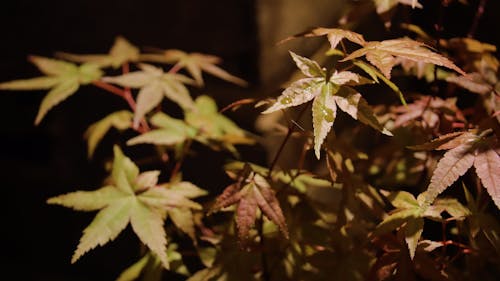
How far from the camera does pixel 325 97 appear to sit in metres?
0.87

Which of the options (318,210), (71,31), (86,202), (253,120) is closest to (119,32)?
(71,31)

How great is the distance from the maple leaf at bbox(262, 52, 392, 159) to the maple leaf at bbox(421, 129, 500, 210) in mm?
120

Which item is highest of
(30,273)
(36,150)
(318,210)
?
(318,210)

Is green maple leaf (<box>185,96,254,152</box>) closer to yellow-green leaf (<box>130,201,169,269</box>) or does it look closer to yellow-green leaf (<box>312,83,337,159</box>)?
yellow-green leaf (<box>130,201,169,269</box>)

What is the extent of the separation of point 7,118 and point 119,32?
89 centimetres

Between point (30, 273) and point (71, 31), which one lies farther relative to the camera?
point (30, 273)

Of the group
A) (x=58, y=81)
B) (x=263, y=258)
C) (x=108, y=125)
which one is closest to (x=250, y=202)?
(x=263, y=258)

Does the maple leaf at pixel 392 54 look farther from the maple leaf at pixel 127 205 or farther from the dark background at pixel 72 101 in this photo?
the dark background at pixel 72 101

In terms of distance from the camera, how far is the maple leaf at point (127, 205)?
995 millimetres

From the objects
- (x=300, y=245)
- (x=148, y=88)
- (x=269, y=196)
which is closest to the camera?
(x=269, y=196)

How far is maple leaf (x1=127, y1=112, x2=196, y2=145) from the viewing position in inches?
50.2

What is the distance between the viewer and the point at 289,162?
5.91 ft

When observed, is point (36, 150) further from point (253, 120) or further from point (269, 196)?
point (269, 196)

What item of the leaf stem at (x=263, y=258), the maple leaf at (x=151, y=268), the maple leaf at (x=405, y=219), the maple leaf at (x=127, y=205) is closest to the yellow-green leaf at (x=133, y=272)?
the maple leaf at (x=151, y=268)
